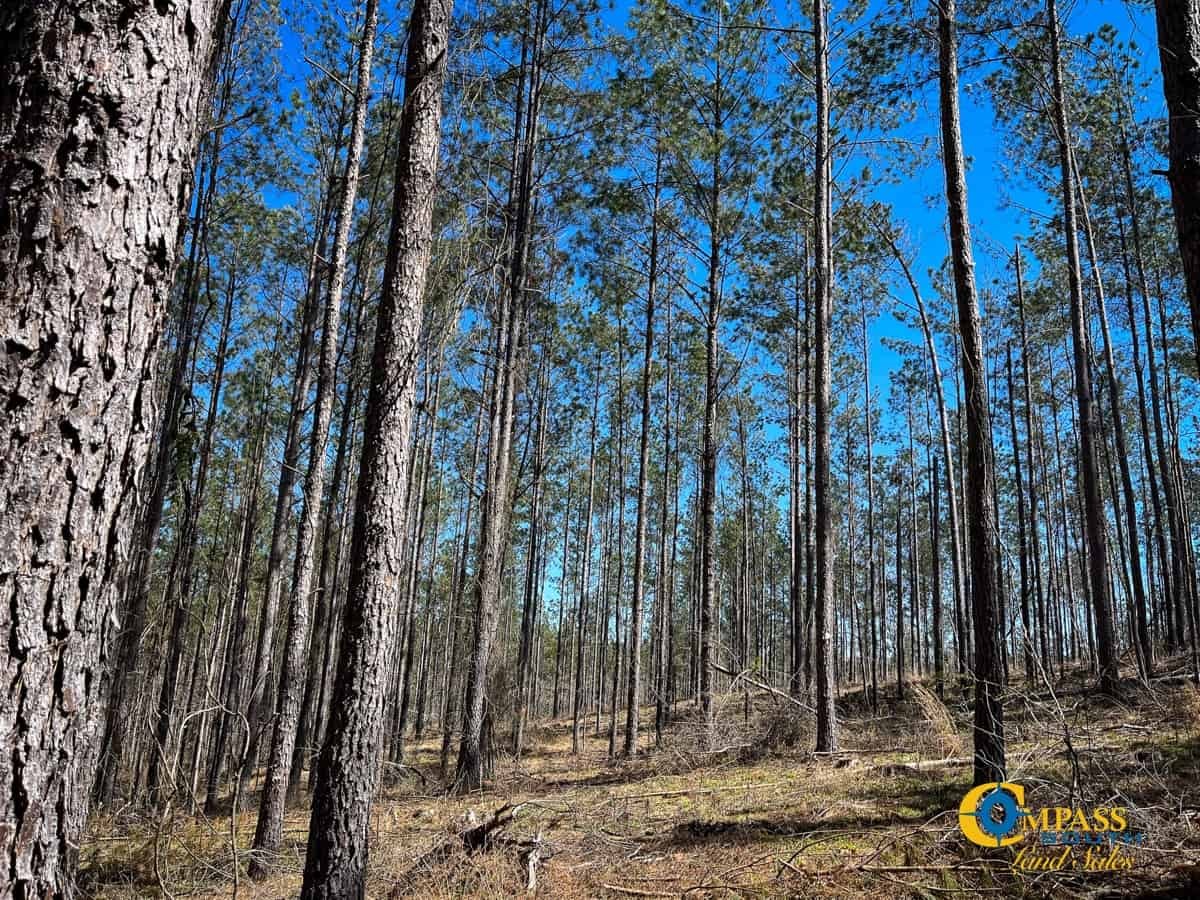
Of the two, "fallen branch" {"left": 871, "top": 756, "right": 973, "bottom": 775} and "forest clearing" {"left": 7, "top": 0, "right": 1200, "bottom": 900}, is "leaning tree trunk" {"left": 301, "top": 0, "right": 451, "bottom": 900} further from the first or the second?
"fallen branch" {"left": 871, "top": 756, "right": 973, "bottom": 775}

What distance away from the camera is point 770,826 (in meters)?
5.34

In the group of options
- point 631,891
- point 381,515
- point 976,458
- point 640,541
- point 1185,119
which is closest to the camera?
point 1185,119

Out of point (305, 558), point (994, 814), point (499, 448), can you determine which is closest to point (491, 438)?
point (499, 448)

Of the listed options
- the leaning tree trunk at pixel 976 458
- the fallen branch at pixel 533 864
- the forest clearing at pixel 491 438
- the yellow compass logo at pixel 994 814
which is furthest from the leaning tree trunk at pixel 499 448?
the yellow compass logo at pixel 994 814

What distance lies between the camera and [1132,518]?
12.6m

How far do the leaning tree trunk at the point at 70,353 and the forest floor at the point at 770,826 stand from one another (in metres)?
2.97

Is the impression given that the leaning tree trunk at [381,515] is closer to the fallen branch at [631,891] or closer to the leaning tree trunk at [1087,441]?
the fallen branch at [631,891]

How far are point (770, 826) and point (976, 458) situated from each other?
10.7 ft

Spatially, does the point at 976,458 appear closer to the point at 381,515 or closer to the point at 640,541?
the point at 381,515

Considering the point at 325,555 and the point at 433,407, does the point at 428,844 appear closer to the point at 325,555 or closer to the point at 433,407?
the point at 325,555

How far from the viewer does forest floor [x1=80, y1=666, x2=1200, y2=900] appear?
389cm

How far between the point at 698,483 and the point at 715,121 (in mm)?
15518

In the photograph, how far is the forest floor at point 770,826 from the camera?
3.89 m

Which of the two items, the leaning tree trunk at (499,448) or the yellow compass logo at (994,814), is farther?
the leaning tree trunk at (499,448)
